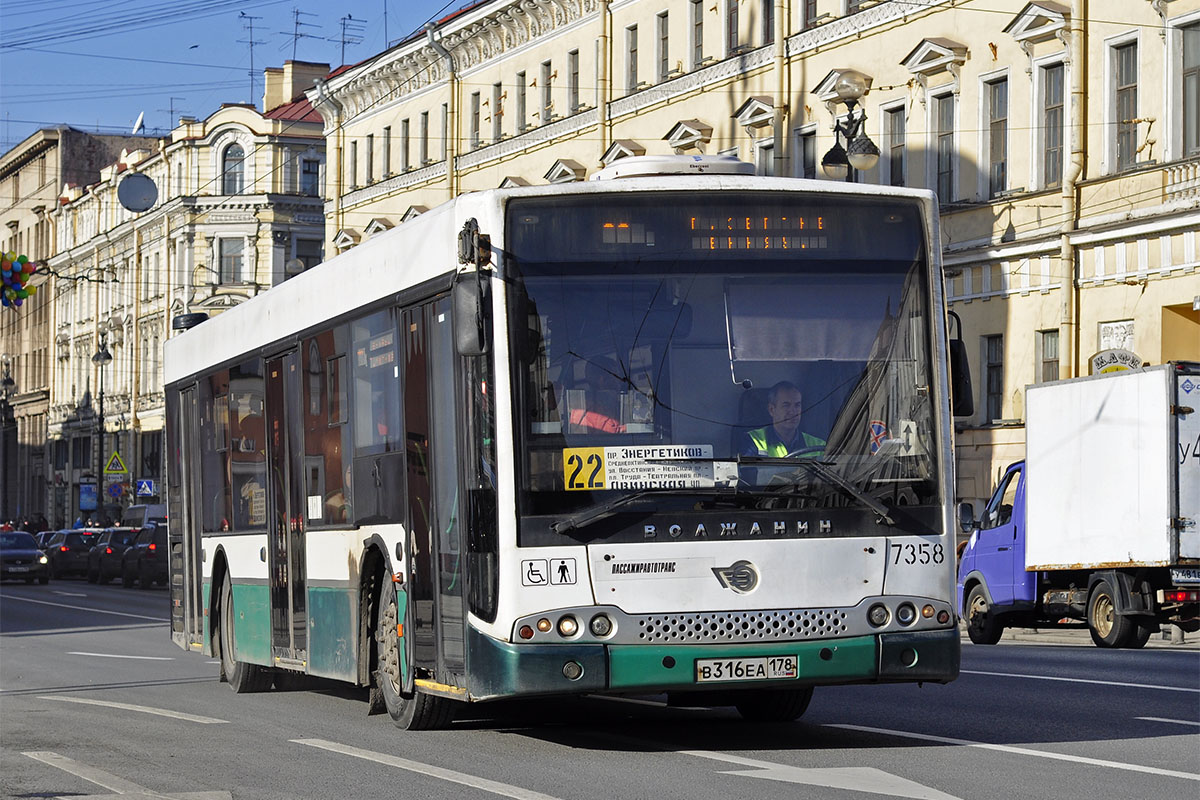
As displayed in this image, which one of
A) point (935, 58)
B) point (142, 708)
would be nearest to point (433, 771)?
point (142, 708)

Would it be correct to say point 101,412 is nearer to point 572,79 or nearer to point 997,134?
point 572,79

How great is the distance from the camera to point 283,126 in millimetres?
81250

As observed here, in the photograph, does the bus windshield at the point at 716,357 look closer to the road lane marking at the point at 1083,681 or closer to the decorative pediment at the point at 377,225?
the road lane marking at the point at 1083,681

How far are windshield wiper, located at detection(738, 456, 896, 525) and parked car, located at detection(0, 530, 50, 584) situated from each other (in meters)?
47.1

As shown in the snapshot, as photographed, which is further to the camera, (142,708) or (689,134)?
(689,134)

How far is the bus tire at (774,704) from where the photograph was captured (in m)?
12.9

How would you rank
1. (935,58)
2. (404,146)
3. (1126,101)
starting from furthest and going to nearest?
(404,146) → (935,58) → (1126,101)

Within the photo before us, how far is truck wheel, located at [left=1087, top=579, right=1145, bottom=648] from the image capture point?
75.8 feet

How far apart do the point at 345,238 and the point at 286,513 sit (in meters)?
46.5

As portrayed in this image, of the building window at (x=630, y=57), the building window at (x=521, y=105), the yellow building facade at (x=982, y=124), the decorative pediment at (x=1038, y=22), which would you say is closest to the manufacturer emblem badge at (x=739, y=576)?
the yellow building facade at (x=982, y=124)

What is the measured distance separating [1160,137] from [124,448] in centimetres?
6345

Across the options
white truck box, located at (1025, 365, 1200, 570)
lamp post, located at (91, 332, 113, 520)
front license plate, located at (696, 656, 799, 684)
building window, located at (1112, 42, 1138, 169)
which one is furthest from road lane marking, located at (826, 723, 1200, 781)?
lamp post, located at (91, 332, 113, 520)

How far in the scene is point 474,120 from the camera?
2104 inches

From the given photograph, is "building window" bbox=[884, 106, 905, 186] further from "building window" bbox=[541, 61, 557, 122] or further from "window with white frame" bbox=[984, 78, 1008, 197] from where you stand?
"building window" bbox=[541, 61, 557, 122]
